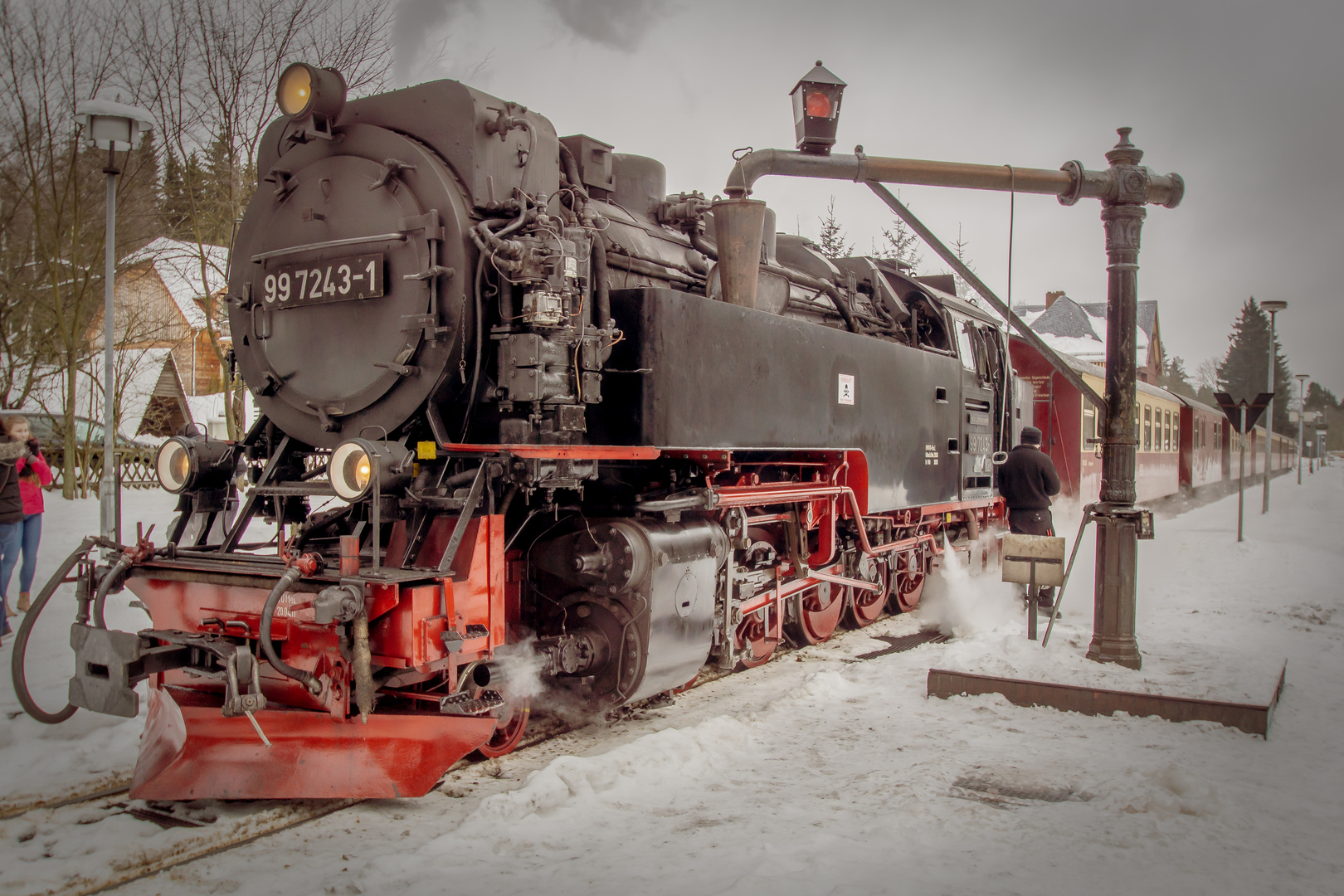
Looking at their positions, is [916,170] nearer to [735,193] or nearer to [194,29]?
[735,193]

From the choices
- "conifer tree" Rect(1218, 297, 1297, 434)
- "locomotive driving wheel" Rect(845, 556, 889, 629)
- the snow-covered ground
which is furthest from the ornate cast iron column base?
"conifer tree" Rect(1218, 297, 1297, 434)

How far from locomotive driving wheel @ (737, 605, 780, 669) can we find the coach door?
2.90 meters

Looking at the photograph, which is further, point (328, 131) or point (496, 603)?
point (328, 131)

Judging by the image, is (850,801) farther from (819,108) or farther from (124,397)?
(124,397)

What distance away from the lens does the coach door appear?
8.24 meters

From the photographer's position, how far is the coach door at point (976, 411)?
824 cm

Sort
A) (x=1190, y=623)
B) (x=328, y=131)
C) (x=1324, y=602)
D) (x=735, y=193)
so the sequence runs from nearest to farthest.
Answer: (x=328, y=131)
(x=735, y=193)
(x=1190, y=623)
(x=1324, y=602)

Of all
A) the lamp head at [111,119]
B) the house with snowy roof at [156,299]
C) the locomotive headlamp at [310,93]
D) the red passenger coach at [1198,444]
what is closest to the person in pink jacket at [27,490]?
the lamp head at [111,119]

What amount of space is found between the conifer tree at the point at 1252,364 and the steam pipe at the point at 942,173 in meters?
55.3

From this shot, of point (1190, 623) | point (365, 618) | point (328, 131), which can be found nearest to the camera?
point (365, 618)

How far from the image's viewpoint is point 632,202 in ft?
18.6

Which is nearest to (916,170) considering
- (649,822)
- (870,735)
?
(870,735)

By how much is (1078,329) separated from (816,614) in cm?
4021

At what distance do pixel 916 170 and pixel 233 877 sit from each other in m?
5.18
